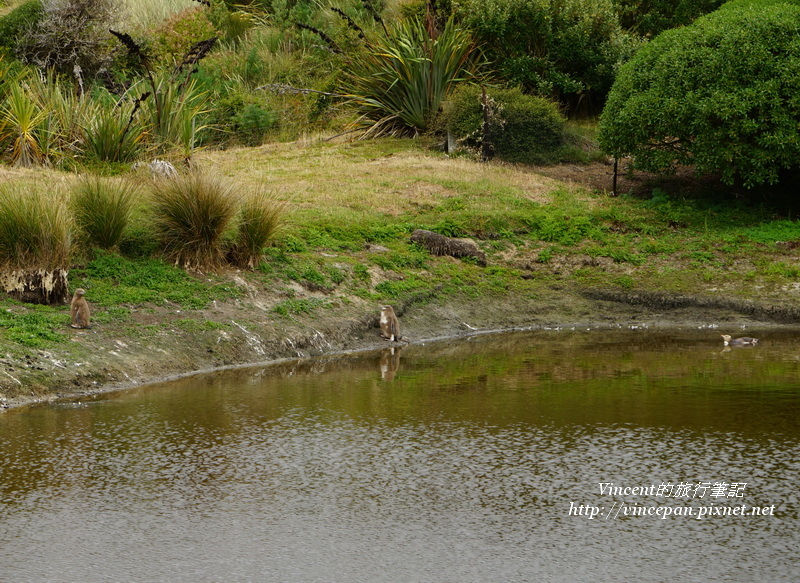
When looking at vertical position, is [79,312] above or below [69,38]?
below

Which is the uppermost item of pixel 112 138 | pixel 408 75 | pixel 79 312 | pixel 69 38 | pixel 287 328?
pixel 69 38

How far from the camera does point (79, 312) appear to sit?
12.2m

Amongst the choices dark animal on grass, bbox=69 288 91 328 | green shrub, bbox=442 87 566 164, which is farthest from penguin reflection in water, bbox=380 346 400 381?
green shrub, bbox=442 87 566 164

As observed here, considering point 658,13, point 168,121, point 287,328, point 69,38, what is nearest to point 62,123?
point 168,121

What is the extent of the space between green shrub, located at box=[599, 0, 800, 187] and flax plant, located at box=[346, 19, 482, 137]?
19.8 feet

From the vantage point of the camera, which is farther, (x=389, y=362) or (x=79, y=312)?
(x=389, y=362)

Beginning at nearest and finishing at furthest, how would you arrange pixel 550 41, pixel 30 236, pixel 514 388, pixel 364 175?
pixel 514 388 < pixel 30 236 < pixel 364 175 < pixel 550 41

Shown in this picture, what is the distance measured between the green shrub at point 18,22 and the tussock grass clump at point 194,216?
15854mm

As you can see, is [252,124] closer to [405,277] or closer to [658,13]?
[405,277]

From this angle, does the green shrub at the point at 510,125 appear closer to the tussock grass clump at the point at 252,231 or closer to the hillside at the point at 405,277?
the hillside at the point at 405,277

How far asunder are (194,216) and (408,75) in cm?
1199

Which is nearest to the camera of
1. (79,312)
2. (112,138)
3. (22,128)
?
(79,312)

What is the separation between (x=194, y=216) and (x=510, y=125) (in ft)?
36.8

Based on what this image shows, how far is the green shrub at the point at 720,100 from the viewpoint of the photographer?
18.4 meters
